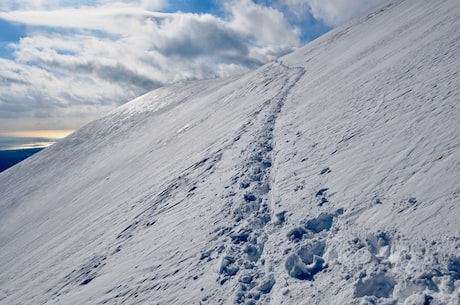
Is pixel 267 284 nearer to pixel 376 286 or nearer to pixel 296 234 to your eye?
pixel 296 234

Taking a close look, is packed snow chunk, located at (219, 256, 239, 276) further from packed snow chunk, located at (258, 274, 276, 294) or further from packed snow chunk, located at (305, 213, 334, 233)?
packed snow chunk, located at (305, 213, 334, 233)

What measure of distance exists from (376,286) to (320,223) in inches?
80.9

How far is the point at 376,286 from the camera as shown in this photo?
4.96 m

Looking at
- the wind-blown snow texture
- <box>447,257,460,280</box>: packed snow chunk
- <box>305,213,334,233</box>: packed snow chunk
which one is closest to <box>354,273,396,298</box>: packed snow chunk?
the wind-blown snow texture

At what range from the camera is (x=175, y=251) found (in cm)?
825

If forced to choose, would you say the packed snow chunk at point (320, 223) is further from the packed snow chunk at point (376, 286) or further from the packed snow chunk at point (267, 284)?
the packed snow chunk at point (376, 286)

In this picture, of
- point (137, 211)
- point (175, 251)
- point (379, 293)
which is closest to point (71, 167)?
point (137, 211)

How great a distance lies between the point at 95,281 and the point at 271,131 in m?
8.32

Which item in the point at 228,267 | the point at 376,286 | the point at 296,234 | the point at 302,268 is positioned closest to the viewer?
the point at 376,286

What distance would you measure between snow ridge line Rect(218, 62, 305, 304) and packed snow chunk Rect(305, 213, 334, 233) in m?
0.98

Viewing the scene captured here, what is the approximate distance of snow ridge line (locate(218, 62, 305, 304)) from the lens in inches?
238

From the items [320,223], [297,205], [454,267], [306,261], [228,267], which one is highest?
[297,205]

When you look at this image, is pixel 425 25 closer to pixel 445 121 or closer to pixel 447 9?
pixel 447 9

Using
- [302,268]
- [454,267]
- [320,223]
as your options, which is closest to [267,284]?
[302,268]
